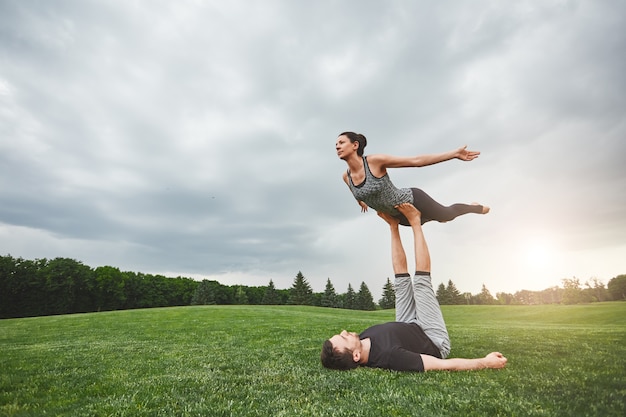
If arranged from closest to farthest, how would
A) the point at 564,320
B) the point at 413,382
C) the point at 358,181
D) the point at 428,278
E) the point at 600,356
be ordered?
the point at 413,382 < the point at 600,356 < the point at 428,278 < the point at 358,181 < the point at 564,320

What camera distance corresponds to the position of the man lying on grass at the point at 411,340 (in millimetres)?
4855

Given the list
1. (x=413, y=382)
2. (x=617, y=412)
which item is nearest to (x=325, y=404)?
(x=413, y=382)

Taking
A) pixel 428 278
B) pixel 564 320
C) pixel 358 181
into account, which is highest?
pixel 358 181

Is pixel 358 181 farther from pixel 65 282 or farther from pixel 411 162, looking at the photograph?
pixel 65 282

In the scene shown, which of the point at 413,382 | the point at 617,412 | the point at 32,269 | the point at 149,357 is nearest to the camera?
the point at 617,412

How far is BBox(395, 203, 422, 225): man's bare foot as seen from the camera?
21.8 feet

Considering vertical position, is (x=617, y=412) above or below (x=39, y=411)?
above

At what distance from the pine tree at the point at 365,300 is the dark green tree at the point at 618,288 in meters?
46.5

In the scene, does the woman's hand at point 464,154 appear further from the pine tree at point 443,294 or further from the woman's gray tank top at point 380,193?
the pine tree at point 443,294

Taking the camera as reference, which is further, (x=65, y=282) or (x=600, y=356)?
(x=65, y=282)

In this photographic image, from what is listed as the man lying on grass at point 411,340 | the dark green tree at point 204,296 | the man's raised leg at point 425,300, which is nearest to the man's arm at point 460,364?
the man lying on grass at point 411,340

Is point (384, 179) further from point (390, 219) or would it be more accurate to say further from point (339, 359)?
point (339, 359)

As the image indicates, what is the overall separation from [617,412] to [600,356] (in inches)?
150

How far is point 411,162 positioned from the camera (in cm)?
636
